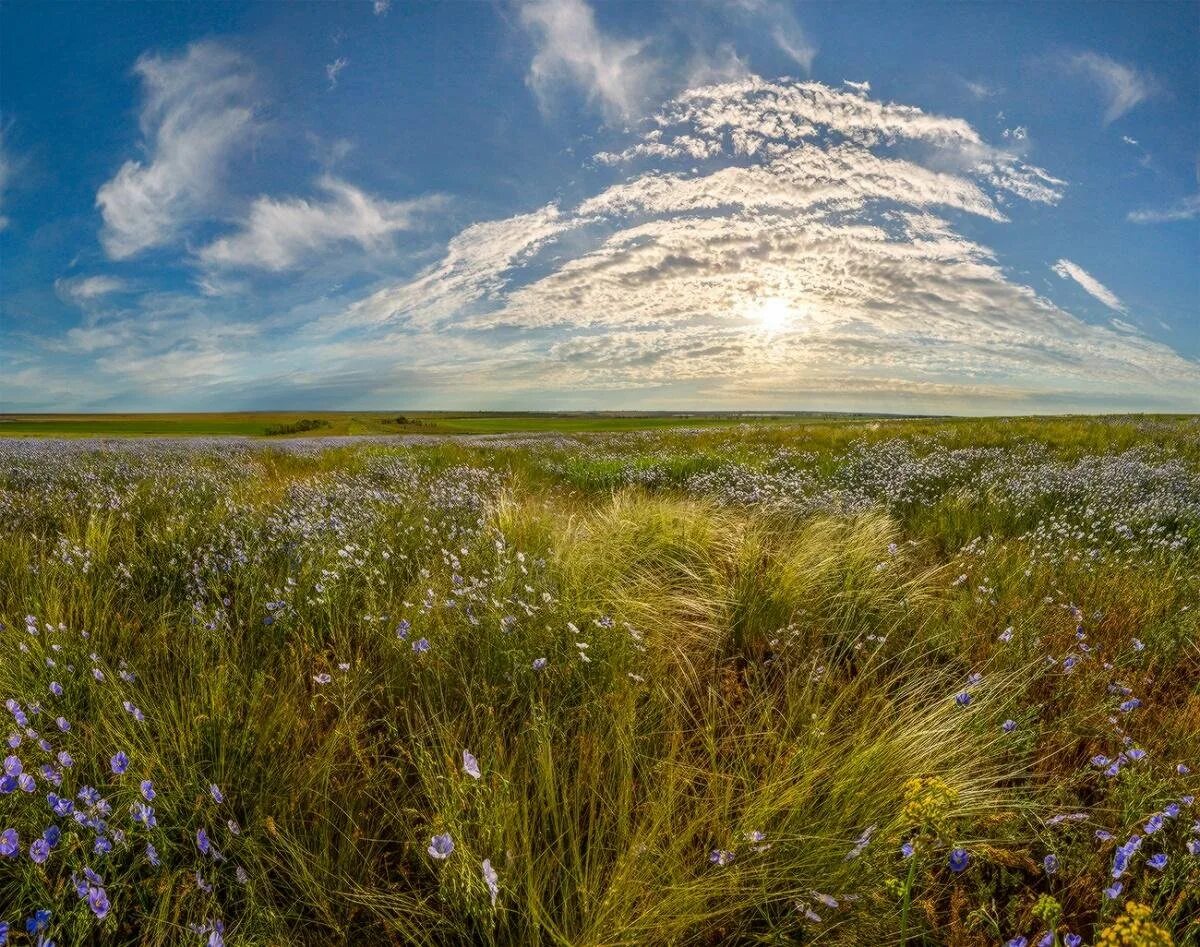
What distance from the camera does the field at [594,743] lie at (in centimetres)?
154

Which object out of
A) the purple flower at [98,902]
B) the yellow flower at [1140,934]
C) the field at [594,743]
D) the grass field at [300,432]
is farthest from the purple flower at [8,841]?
the grass field at [300,432]

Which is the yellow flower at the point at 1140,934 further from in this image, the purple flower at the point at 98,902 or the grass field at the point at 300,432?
the grass field at the point at 300,432

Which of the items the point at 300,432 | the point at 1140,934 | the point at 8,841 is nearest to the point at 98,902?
the point at 8,841

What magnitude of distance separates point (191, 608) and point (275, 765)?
6.26 feet

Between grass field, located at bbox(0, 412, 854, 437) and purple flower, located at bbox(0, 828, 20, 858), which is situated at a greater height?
grass field, located at bbox(0, 412, 854, 437)

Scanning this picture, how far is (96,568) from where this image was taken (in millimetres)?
3857

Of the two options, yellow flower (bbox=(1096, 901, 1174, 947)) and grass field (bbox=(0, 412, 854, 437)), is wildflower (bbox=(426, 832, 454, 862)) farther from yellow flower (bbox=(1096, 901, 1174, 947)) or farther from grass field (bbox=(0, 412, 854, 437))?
grass field (bbox=(0, 412, 854, 437))

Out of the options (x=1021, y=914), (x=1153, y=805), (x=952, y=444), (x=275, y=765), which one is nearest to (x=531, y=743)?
(x=275, y=765)

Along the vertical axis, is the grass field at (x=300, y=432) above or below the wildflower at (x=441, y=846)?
above

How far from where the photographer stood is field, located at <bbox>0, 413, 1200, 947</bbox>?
154 centimetres

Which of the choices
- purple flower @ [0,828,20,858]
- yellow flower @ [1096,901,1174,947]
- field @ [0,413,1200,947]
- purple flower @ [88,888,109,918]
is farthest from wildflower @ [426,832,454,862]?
yellow flower @ [1096,901,1174,947]

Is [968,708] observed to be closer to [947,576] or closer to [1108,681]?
[1108,681]

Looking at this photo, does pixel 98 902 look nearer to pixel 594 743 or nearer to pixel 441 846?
pixel 441 846

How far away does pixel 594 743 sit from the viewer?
2.02 meters
